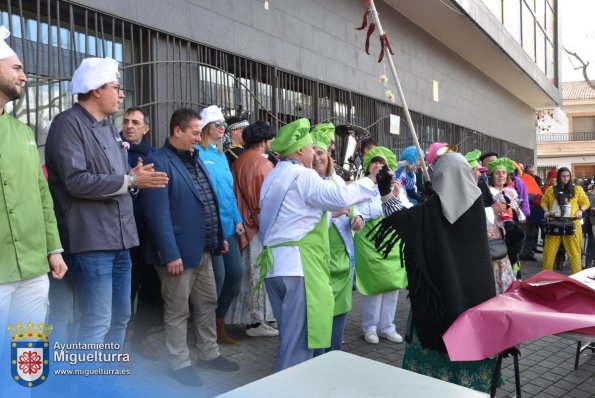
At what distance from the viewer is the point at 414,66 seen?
1246cm

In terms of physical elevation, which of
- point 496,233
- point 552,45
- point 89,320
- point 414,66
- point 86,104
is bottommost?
point 89,320

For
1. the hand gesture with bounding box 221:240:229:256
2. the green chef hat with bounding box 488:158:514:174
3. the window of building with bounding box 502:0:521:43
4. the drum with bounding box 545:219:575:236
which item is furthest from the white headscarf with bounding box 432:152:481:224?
the window of building with bounding box 502:0:521:43

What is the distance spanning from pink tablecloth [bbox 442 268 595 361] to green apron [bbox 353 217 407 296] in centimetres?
200

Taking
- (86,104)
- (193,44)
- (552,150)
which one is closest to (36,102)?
(86,104)

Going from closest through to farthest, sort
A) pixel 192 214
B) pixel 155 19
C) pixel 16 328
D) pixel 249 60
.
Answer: pixel 16 328 < pixel 192 214 < pixel 155 19 < pixel 249 60

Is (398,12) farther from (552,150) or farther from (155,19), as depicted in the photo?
(552,150)

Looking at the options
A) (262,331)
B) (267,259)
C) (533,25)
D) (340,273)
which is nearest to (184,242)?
(267,259)

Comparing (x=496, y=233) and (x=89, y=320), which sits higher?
(x=496, y=233)

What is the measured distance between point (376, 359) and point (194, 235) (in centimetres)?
201

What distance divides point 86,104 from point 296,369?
2423mm

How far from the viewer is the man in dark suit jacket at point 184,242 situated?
3.74 m

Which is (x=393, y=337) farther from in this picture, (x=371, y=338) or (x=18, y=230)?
(x=18, y=230)

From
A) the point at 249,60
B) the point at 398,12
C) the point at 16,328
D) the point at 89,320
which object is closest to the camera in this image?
the point at 16,328

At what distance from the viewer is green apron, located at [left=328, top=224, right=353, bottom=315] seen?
156 inches
